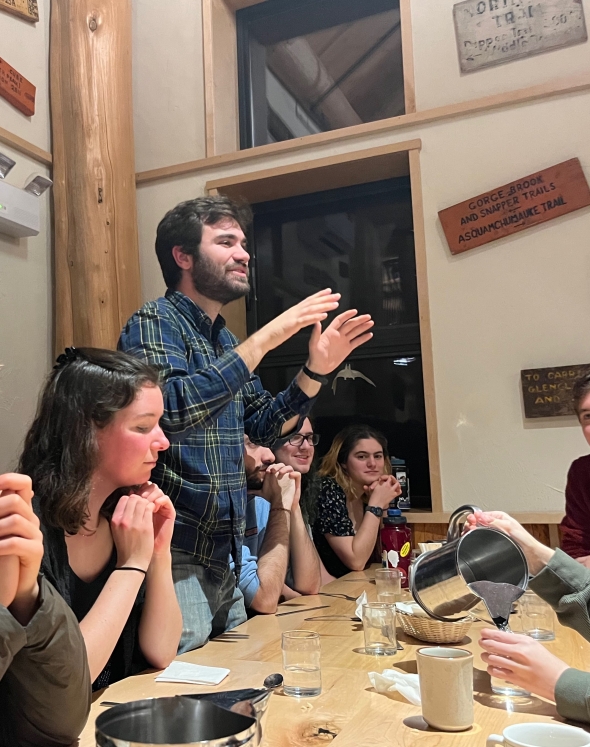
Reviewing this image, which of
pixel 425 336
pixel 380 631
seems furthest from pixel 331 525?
pixel 380 631

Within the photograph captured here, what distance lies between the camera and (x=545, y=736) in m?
0.77

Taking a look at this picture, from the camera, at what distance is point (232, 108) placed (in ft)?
10.6

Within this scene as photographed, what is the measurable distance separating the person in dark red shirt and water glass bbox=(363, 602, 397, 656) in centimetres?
94

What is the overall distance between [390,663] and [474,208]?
1.89 metres

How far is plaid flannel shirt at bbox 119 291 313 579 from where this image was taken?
1.54 meters

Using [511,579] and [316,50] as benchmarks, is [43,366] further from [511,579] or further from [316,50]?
[511,579]

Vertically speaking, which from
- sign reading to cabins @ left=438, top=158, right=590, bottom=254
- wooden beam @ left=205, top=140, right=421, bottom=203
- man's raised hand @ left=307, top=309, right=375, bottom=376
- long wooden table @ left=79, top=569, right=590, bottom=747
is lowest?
long wooden table @ left=79, top=569, right=590, bottom=747

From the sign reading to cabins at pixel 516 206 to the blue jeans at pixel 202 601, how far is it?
1619 millimetres

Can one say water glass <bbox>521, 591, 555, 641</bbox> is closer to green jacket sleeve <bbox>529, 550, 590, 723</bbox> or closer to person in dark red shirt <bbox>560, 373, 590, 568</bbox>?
green jacket sleeve <bbox>529, 550, 590, 723</bbox>

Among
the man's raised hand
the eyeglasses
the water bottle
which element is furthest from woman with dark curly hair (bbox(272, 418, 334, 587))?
the man's raised hand

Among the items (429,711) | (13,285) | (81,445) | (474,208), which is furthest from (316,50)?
(429,711)

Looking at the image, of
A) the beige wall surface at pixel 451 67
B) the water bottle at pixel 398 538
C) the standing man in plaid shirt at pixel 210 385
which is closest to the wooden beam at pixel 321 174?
the beige wall surface at pixel 451 67

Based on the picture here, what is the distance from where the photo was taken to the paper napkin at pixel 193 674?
3.67 ft

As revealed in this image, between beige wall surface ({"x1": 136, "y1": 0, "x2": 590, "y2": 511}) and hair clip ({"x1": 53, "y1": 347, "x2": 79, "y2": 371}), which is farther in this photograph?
beige wall surface ({"x1": 136, "y1": 0, "x2": 590, "y2": 511})
